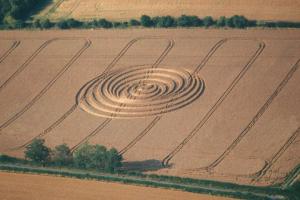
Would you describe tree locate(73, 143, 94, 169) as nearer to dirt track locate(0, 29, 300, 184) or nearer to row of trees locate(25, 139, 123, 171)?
row of trees locate(25, 139, 123, 171)

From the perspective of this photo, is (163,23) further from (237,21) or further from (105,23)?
(237,21)

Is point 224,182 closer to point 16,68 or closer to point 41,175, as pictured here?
point 41,175

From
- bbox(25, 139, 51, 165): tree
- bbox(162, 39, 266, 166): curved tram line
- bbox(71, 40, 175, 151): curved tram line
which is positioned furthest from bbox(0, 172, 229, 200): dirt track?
bbox(71, 40, 175, 151): curved tram line

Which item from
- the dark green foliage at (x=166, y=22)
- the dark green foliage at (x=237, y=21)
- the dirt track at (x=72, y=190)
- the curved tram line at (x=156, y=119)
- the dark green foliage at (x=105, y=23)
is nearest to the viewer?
the dirt track at (x=72, y=190)

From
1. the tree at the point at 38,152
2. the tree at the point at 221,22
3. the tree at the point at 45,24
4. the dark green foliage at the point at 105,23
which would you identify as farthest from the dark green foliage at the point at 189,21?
the tree at the point at 38,152

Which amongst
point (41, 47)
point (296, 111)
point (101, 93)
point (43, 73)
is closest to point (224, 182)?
point (296, 111)

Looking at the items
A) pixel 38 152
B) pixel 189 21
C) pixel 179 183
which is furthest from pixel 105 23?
pixel 179 183

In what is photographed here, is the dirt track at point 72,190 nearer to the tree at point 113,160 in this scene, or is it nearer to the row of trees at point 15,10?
the tree at point 113,160
